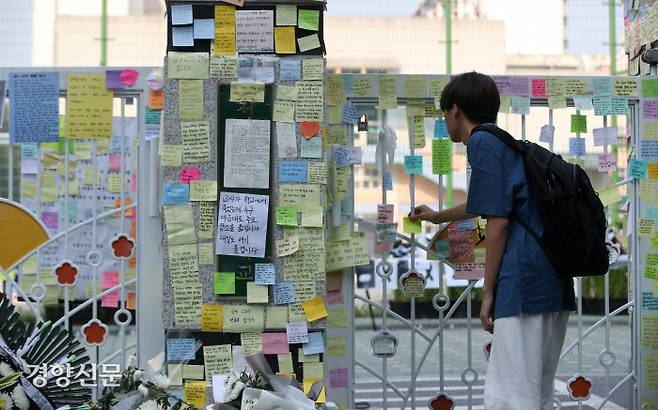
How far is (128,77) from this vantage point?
4637 mm

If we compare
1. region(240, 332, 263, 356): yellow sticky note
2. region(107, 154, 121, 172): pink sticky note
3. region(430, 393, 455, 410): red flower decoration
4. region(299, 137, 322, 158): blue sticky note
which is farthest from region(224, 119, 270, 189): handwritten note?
region(107, 154, 121, 172): pink sticky note

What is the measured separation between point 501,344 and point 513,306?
15 centimetres

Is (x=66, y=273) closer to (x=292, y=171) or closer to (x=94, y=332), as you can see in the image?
(x=94, y=332)

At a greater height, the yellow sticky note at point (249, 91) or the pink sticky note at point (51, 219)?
the yellow sticky note at point (249, 91)

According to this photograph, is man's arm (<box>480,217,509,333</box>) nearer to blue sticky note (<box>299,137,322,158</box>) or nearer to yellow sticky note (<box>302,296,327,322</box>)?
yellow sticky note (<box>302,296,327,322</box>)

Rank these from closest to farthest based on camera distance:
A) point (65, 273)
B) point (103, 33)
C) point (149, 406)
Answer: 1. point (149, 406)
2. point (65, 273)
3. point (103, 33)

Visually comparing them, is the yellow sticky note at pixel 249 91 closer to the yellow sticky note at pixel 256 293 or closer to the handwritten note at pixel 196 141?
the handwritten note at pixel 196 141

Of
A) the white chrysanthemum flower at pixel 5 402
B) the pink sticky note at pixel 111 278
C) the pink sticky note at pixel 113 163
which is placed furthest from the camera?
the pink sticky note at pixel 113 163

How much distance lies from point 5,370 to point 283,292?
179cm

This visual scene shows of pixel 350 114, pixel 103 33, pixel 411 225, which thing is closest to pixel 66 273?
pixel 350 114

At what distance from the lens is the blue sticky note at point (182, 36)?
409 cm

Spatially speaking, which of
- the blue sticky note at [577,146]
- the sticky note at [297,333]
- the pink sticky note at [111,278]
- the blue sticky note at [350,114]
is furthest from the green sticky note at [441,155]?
the pink sticky note at [111,278]

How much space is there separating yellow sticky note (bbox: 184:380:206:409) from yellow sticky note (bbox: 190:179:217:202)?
0.83m

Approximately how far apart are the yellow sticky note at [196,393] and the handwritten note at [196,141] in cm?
101
